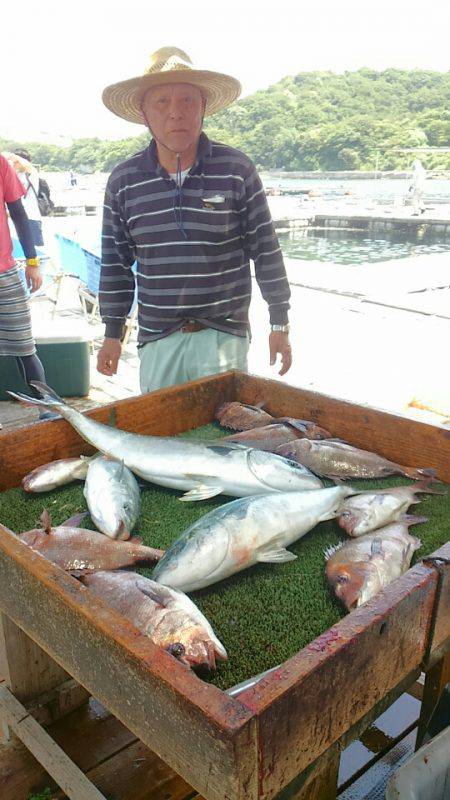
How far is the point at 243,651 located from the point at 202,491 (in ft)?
2.31

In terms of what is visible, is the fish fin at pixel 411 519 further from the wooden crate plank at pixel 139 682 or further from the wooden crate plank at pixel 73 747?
the wooden crate plank at pixel 73 747

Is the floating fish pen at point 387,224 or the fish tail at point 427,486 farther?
the floating fish pen at point 387,224

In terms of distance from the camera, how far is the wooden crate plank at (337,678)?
1.06m

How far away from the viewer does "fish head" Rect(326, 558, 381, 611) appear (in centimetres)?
155

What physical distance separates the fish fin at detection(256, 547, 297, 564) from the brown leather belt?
5.72ft

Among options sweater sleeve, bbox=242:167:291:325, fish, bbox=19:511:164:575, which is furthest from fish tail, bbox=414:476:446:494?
sweater sleeve, bbox=242:167:291:325

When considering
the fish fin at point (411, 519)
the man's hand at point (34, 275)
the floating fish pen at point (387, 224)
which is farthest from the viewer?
the floating fish pen at point (387, 224)

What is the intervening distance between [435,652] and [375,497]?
54 cm

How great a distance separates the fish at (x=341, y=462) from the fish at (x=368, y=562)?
0.39 meters

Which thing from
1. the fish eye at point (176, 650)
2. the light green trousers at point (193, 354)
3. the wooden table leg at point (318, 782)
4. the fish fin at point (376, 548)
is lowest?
the wooden table leg at point (318, 782)

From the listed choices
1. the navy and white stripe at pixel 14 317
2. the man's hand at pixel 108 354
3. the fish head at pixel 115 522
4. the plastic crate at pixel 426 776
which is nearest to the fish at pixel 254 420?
the fish head at pixel 115 522

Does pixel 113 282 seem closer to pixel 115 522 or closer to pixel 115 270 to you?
pixel 115 270

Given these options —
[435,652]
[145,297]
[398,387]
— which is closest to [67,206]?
[398,387]

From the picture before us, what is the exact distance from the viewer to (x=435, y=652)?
5.10ft
